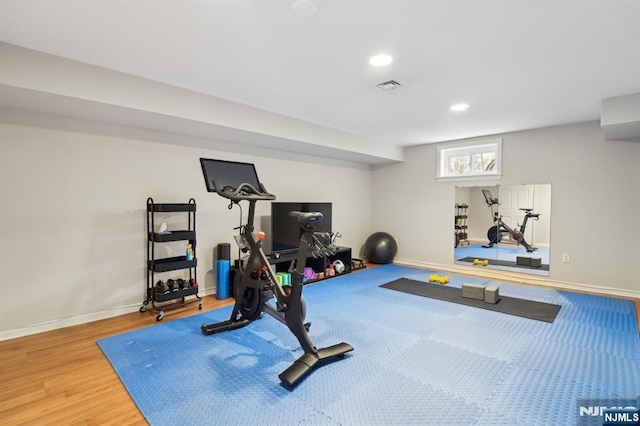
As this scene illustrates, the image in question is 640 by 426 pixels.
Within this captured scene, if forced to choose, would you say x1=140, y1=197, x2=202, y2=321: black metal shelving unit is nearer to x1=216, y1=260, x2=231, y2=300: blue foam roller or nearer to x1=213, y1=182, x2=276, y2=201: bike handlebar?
x1=216, y1=260, x2=231, y2=300: blue foam roller

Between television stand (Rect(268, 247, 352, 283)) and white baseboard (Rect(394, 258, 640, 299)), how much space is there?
150 centimetres

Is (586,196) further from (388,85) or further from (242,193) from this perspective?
(242,193)

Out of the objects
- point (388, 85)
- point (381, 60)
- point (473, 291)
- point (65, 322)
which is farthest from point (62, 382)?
point (473, 291)

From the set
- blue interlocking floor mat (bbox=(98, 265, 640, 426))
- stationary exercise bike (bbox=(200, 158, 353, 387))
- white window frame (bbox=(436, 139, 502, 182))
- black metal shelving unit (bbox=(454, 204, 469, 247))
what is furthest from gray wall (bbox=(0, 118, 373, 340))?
Answer: black metal shelving unit (bbox=(454, 204, 469, 247))

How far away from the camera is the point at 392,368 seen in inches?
94.6

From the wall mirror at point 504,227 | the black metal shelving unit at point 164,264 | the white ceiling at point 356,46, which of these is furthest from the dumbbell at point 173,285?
the wall mirror at point 504,227

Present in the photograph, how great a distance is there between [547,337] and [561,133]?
10.9 feet

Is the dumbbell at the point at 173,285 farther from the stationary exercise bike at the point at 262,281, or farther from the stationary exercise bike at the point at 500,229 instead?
the stationary exercise bike at the point at 500,229

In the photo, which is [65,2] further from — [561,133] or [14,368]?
[561,133]

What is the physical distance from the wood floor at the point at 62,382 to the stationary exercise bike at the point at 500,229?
564cm

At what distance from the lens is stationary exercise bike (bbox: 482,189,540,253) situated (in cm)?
524

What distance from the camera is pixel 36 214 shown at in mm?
3029

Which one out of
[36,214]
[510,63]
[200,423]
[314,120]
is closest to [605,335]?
[510,63]

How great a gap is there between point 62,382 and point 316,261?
3.67 metres
